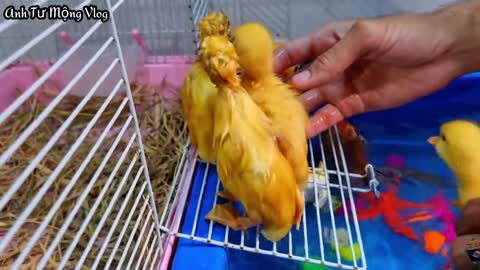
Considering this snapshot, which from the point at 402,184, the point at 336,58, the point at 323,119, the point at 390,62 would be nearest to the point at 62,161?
the point at 336,58

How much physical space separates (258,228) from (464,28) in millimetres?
691

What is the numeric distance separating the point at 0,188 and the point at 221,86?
0.65 meters

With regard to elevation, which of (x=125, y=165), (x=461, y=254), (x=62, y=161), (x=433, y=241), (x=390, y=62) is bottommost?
(x=62, y=161)

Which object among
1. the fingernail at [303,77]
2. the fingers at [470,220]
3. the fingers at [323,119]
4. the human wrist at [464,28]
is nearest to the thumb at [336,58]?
the fingernail at [303,77]

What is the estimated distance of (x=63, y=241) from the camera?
37.3 inches

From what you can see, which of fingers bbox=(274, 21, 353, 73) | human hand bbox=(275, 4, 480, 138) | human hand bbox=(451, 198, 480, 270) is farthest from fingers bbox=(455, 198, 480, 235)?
fingers bbox=(274, 21, 353, 73)

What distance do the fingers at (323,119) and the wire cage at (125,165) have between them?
0.05 metres

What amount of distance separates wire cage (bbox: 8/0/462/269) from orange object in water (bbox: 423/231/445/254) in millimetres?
166

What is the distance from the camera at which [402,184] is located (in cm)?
122

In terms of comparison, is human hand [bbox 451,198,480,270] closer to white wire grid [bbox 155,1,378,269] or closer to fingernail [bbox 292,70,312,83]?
white wire grid [bbox 155,1,378,269]

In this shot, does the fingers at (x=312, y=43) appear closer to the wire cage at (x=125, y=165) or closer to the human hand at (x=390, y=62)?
the human hand at (x=390, y=62)

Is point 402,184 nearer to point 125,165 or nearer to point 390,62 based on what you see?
point 390,62

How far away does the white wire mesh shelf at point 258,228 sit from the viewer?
3.07 ft

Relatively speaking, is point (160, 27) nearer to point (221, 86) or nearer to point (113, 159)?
point (113, 159)
